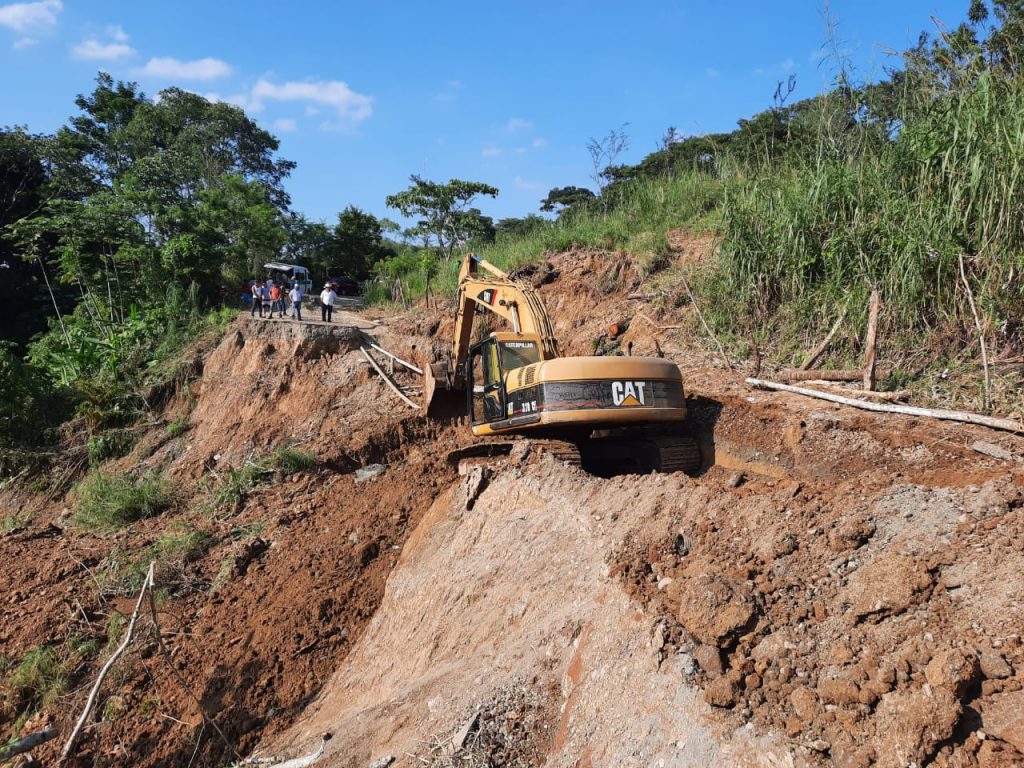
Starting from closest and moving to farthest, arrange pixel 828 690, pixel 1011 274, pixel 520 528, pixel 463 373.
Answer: pixel 828 690 < pixel 520 528 < pixel 1011 274 < pixel 463 373

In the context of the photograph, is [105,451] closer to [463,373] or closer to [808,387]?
[463,373]

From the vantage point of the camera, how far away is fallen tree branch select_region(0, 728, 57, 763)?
5320 mm

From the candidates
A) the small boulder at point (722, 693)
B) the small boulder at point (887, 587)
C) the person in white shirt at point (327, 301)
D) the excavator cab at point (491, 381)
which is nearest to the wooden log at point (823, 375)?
the excavator cab at point (491, 381)

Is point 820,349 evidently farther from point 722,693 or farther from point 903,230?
point 722,693

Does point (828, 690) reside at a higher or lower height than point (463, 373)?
lower

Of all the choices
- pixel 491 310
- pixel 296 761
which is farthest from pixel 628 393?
pixel 296 761

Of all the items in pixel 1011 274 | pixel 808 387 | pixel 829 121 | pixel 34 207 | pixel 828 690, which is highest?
pixel 34 207

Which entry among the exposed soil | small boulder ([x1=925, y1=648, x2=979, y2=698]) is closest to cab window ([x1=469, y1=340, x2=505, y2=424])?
the exposed soil

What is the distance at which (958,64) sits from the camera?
23.3ft

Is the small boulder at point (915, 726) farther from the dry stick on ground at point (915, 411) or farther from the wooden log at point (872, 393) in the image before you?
the wooden log at point (872, 393)

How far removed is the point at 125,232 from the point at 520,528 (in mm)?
14294

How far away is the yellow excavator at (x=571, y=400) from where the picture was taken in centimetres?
631

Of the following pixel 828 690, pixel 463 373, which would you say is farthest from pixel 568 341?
pixel 828 690

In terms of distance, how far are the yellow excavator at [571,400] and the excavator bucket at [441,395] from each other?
98 centimetres
